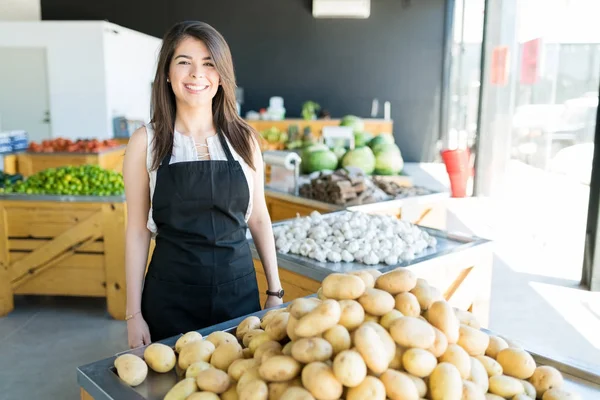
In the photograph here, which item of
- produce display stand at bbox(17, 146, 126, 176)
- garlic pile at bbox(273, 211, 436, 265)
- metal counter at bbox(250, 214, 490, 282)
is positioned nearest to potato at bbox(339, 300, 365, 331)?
metal counter at bbox(250, 214, 490, 282)

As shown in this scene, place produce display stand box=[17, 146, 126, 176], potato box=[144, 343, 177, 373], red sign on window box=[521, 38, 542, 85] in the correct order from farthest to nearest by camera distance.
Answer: red sign on window box=[521, 38, 542, 85] < produce display stand box=[17, 146, 126, 176] < potato box=[144, 343, 177, 373]

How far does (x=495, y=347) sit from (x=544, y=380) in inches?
5.0

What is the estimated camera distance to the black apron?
72.8 inches

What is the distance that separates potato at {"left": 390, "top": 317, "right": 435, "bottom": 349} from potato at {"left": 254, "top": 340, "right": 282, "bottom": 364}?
0.25m

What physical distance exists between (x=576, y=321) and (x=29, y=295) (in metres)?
4.11

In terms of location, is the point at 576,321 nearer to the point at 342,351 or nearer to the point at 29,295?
the point at 342,351

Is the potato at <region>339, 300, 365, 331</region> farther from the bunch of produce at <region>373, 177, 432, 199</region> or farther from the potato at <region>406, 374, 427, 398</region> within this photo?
the bunch of produce at <region>373, 177, 432, 199</region>

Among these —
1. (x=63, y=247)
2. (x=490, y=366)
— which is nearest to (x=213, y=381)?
(x=490, y=366)

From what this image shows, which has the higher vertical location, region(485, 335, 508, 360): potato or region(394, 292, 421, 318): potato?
region(394, 292, 421, 318): potato

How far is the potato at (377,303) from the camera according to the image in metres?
1.21

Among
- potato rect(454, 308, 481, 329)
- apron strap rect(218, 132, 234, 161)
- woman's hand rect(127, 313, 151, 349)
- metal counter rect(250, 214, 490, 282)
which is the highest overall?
apron strap rect(218, 132, 234, 161)

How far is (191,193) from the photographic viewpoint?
1842 mm

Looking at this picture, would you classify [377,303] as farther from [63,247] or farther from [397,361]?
[63,247]

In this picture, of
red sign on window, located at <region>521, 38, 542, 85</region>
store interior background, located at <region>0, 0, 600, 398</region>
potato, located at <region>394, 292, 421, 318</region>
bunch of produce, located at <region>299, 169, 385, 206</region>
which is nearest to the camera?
potato, located at <region>394, 292, 421, 318</region>
